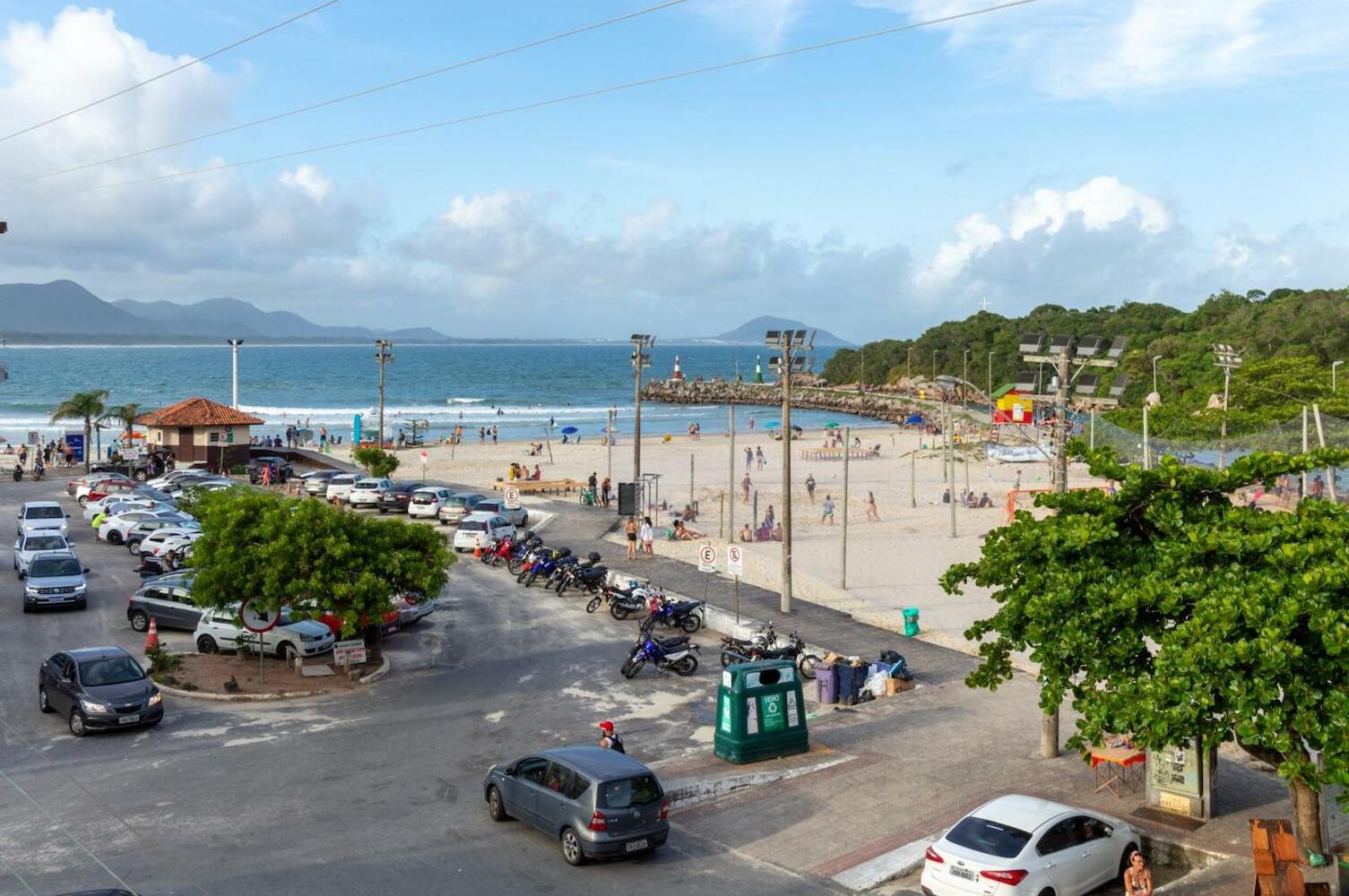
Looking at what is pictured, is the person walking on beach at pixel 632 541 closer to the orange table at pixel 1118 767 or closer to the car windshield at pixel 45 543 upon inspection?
the car windshield at pixel 45 543

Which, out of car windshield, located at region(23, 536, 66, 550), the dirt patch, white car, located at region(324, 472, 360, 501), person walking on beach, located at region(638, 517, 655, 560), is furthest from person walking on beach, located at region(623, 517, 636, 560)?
white car, located at region(324, 472, 360, 501)

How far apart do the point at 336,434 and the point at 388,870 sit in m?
89.2

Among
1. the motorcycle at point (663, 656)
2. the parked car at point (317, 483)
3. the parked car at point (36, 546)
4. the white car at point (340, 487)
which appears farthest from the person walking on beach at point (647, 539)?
the parked car at point (317, 483)

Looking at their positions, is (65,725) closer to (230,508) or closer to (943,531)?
(230,508)

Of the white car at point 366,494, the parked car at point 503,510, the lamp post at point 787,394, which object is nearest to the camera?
the lamp post at point 787,394

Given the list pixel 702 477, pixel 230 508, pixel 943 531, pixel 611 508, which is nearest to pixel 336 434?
pixel 702 477

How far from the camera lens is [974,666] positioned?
22.8 m

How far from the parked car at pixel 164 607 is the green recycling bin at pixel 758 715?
13.7m

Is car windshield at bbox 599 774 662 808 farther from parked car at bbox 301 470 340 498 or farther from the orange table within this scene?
parked car at bbox 301 470 340 498

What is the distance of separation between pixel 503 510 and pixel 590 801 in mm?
27793

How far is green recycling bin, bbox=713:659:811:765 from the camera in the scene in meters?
17.1

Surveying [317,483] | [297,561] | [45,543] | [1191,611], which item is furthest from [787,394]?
[317,483]

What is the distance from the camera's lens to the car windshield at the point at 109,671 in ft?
61.4

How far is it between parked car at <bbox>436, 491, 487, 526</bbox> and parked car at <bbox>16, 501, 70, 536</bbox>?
11.9 metres
